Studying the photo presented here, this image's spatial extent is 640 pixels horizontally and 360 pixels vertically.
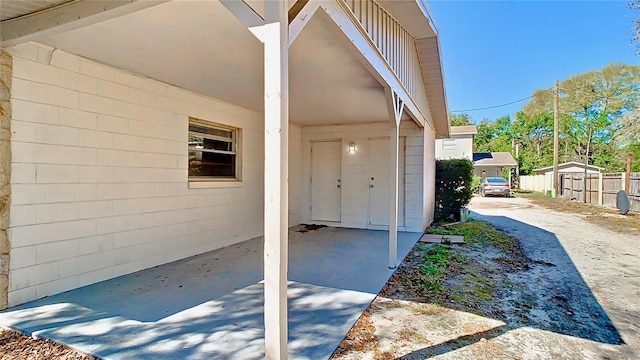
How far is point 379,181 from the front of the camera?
7.38 meters

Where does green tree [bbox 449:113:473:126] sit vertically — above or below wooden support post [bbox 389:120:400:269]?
above

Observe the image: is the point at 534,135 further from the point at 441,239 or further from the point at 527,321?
the point at 527,321

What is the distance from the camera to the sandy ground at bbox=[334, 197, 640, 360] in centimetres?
232

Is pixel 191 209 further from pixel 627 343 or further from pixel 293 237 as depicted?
pixel 627 343

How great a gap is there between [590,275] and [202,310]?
4.90 metres

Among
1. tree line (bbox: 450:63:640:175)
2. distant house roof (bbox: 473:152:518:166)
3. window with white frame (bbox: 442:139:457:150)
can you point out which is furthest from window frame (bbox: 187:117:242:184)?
distant house roof (bbox: 473:152:518:166)

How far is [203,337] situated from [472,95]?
42405 mm

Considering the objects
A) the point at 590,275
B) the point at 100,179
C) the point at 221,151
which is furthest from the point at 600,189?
the point at 100,179

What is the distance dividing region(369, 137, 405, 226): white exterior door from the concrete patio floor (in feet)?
9.19

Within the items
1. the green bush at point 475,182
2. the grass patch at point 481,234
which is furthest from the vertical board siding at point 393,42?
the green bush at point 475,182

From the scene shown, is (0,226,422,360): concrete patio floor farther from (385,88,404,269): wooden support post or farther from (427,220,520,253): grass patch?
(427,220,520,253): grass patch

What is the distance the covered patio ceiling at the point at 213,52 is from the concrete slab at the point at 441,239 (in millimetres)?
2926

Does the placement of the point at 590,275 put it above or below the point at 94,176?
below

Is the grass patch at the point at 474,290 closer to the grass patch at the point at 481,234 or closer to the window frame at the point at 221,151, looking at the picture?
the grass patch at the point at 481,234
